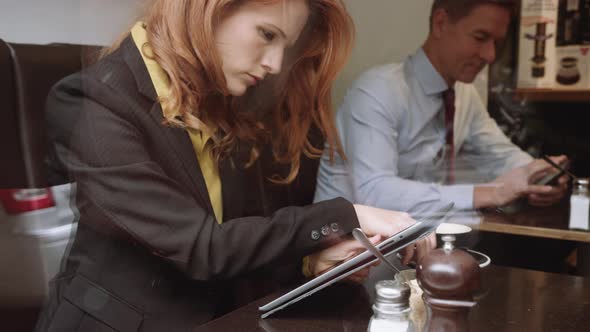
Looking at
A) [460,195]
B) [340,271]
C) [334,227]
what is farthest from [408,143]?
[340,271]

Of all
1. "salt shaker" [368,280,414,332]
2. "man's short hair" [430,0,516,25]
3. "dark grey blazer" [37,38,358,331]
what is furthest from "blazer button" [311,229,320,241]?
"man's short hair" [430,0,516,25]

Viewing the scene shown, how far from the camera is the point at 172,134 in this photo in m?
0.99

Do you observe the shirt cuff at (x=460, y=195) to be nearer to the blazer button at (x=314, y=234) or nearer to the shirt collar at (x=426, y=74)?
the shirt collar at (x=426, y=74)

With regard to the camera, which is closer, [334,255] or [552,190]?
[334,255]

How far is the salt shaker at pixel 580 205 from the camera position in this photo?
1.56 m

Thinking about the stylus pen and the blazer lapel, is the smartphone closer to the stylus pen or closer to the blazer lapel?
the stylus pen

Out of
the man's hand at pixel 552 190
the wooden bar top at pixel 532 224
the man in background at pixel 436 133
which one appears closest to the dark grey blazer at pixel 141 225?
the man in background at pixel 436 133

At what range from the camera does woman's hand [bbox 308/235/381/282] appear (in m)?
1.10

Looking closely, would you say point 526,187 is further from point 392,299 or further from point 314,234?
point 392,299

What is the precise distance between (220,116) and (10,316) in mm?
506

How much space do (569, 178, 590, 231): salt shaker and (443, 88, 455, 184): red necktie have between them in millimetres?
350

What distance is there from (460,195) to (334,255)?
56cm

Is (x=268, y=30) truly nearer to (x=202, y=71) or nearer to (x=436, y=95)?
(x=202, y=71)

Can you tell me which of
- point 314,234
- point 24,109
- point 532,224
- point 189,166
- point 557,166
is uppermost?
point 24,109
